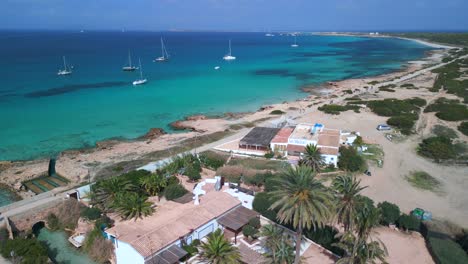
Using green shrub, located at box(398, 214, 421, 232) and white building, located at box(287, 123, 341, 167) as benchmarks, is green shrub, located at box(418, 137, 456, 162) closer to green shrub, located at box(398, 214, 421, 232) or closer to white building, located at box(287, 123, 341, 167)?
white building, located at box(287, 123, 341, 167)

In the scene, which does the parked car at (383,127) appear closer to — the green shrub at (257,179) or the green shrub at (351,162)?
the green shrub at (351,162)

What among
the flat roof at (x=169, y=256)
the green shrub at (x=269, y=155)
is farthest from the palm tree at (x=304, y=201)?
the green shrub at (x=269, y=155)

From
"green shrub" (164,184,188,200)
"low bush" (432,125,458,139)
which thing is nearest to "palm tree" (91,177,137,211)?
"green shrub" (164,184,188,200)

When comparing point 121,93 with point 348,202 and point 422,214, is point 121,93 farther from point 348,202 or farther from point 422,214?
point 348,202

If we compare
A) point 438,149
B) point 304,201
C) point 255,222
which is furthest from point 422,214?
point 438,149

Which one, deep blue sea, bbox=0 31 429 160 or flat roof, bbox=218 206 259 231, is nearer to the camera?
flat roof, bbox=218 206 259 231

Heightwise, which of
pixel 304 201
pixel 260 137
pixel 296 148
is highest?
pixel 304 201
